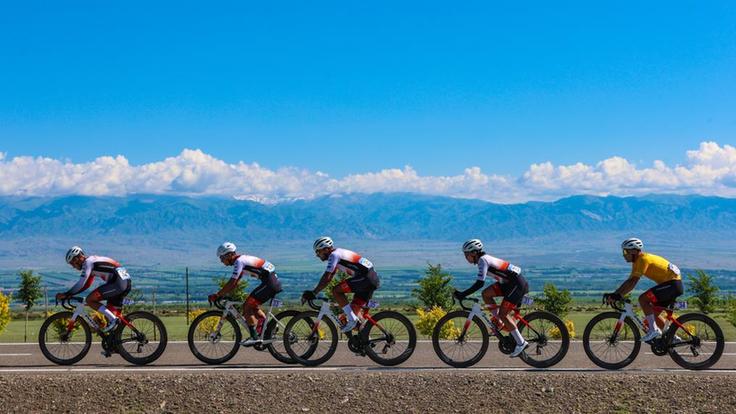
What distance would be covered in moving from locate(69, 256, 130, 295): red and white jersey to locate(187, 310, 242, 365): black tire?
5.36 feet

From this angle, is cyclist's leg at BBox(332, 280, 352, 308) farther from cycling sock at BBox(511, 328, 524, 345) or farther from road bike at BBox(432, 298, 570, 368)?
cycling sock at BBox(511, 328, 524, 345)

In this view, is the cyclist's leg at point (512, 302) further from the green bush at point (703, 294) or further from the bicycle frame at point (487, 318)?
the green bush at point (703, 294)

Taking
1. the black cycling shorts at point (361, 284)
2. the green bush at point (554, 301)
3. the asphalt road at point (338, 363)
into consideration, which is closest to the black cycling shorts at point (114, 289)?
the asphalt road at point (338, 363)

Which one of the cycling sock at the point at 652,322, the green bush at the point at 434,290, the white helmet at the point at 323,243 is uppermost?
the white helmet at the point at 323,243

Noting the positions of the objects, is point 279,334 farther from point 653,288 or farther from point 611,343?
point 653,288

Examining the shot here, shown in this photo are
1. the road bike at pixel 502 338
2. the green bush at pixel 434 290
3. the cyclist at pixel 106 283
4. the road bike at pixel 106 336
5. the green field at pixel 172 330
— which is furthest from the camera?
the green bush at pixel 434 290

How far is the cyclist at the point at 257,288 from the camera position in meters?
14.8

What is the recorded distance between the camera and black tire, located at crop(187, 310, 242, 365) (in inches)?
591

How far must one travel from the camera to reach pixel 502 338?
14.4m

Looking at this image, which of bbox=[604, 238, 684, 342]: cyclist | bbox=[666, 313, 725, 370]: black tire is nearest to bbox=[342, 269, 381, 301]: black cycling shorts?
bbox=[604, 238, 684, 342]: cyclist

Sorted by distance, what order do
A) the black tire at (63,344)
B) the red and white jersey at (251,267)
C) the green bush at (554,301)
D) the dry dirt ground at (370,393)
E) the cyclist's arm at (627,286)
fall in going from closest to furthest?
1. the dry dirt ground at (370,393)
2. the cyclist's arm at (627,286)
3. the red and white jersey at (251,267)
4. the black tire at (63,344)
5. the green bush at (554,301)

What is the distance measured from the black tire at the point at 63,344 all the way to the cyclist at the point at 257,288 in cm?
267

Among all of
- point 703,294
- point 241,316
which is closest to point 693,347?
point 241,316

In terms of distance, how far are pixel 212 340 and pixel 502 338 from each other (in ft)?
17.8
